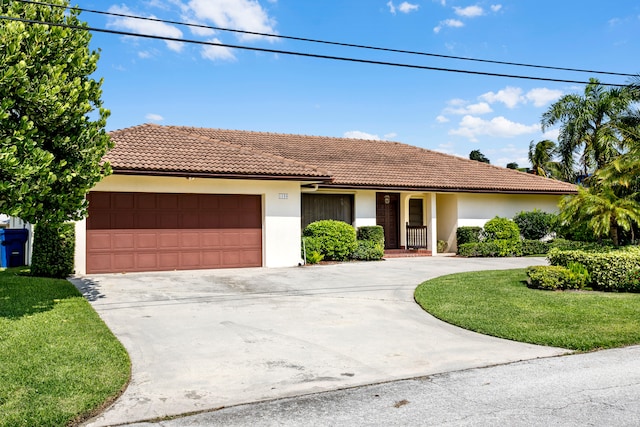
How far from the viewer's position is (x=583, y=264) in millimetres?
11539

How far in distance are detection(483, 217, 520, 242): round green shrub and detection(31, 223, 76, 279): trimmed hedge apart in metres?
15.5

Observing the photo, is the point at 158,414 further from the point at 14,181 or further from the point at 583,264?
the point at 583,264

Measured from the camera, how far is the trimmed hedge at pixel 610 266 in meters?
11.1

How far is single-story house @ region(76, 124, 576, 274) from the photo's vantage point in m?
14.2

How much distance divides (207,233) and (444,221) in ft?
38.2

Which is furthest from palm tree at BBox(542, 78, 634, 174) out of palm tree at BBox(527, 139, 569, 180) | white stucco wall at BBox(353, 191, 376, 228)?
white stucco wall at BBox(353, 191, 376, 228)

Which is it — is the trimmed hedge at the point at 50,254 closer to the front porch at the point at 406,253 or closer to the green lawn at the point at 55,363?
the green lawn at the point at 55,363

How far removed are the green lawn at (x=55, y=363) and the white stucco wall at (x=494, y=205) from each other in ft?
54.4

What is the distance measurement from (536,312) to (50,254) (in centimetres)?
1150

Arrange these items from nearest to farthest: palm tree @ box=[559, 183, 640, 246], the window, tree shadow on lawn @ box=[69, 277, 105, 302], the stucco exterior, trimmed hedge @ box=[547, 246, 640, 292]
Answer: tree shadow on lawn @ box=[69, 277, 105, 302] → trimmed hedge @ box=[547, 246, 640, 292] → palm tree @ box=[559, 183, 640, 246] → the stucco exterior → the window

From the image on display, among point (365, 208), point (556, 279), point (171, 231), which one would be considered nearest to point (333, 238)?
point (365, 208)

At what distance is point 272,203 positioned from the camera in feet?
53.0

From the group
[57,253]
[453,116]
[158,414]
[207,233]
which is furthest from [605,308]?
[453,116]

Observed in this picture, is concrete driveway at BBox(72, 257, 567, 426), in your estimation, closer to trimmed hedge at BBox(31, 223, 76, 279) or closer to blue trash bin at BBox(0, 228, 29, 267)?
trimmed hedge at BBox(31, 223, 76, 279)
